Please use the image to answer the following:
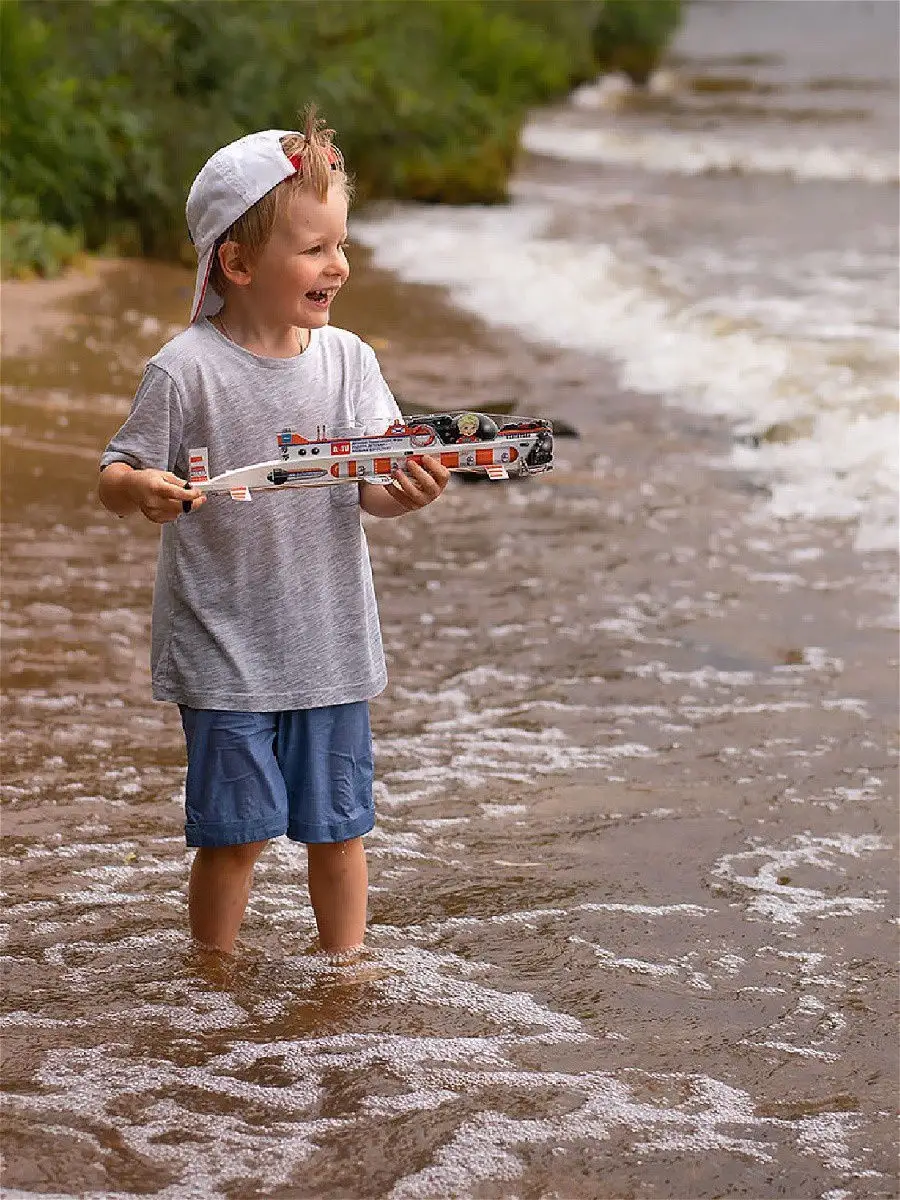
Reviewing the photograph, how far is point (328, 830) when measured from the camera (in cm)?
337

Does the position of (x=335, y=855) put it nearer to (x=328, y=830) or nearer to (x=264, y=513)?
(x=328, y=830)

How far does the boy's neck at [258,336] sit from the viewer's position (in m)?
3.23

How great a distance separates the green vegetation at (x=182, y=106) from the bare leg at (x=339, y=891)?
812 cm

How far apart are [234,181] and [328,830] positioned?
1.19 m

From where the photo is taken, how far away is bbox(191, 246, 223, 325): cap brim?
126 inches

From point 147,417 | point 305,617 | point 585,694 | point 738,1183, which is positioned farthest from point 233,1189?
point 585,694

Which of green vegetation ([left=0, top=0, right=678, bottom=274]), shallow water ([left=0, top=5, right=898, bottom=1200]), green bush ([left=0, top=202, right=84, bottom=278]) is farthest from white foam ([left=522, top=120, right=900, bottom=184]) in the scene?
shallow water ([left=0, top=5, right=898, bottom=1200])

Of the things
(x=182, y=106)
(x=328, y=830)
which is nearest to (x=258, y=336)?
(x=328, y=830)

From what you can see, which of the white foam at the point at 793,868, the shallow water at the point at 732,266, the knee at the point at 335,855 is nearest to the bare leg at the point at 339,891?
the knee at the point at 335,855

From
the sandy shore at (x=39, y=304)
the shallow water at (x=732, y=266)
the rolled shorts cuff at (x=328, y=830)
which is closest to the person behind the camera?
the rolled shorts cuff at (x=328, y=830)

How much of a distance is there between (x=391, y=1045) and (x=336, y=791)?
0.47 metres

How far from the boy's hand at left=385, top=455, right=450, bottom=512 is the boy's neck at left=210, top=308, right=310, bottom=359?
0.32 metres

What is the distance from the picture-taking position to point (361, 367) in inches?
130

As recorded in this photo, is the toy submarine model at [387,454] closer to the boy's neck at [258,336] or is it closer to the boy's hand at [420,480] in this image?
the boy's hand at [420,480]
